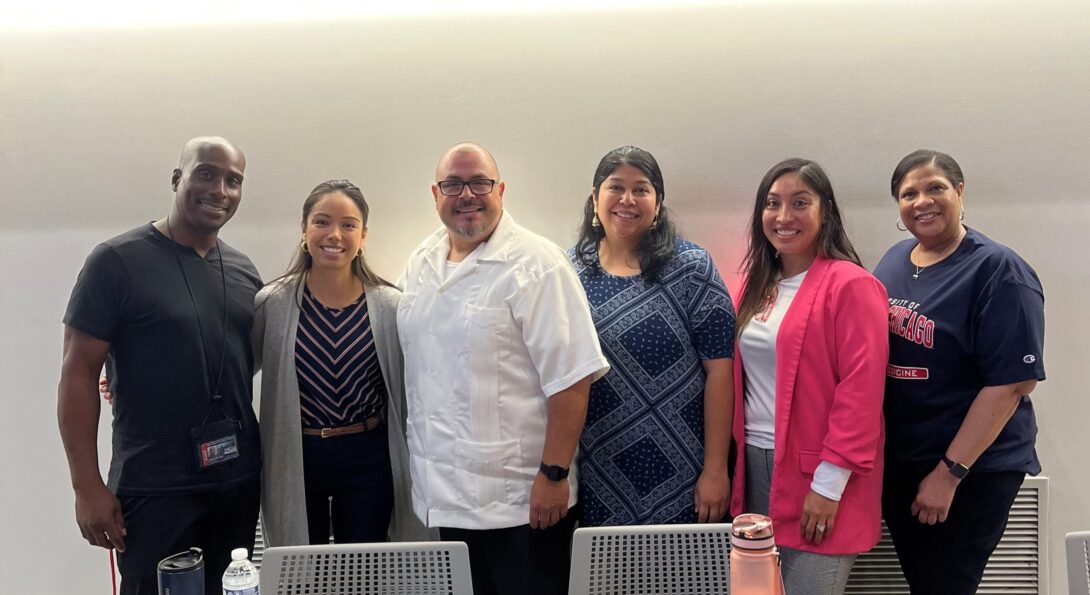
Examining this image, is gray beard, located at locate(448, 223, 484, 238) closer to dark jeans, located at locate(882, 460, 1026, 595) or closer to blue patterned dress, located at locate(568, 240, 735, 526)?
blue patterned dress, located at locate(568, 240, 735, 526)

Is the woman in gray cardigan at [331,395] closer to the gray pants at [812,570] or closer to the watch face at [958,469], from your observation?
the gray pants at [812,570]

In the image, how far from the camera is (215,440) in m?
2.00

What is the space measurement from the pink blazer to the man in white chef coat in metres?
0.52

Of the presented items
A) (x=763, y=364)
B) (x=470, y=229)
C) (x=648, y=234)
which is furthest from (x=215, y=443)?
(x=763, y=364)

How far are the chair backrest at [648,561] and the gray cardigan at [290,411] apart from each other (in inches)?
34.7

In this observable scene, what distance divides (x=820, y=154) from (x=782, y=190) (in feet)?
2.11

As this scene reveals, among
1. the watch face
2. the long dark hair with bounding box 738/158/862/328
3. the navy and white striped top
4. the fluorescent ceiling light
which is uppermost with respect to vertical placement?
the fluorescent ceiling light

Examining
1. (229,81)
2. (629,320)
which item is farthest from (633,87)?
(229,81)

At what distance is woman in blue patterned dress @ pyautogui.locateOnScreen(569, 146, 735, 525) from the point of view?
207 cm

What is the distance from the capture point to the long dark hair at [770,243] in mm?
2014

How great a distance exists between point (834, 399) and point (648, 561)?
29.2 inches

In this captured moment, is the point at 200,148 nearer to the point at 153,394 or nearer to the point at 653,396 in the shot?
the point at 153,394

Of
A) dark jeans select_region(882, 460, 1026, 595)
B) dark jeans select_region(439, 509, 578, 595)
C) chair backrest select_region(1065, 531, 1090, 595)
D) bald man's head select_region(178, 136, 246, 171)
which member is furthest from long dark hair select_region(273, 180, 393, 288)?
chair backrest select_region(1065, 531, 1090, 595)

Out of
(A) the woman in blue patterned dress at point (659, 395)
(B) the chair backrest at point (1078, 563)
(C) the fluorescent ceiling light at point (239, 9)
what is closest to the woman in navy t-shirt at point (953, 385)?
(A) the woman in blue patterned dress at point (659, 395)
